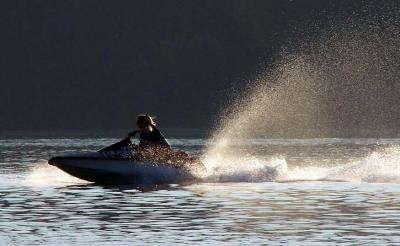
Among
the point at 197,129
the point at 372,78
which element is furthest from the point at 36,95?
the point at 372,78

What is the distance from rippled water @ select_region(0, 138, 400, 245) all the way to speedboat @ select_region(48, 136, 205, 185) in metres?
0.55

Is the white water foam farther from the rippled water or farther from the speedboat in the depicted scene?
the speedboat

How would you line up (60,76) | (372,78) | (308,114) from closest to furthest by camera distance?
(308,114), (372,78), (60,76)

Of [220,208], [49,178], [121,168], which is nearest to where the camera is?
[220,208]

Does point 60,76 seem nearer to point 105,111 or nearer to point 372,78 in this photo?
point 105,111

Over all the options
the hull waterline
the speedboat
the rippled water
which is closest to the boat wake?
the rippled water

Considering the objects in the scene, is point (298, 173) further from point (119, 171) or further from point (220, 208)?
point (220, 208)

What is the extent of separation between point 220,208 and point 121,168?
9815 mm

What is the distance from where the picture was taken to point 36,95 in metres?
188

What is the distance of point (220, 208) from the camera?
135 ft

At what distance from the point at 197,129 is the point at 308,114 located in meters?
12.4

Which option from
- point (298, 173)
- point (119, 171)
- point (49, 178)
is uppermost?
point (119, 171)

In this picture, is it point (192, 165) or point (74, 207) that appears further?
point (192, 165)

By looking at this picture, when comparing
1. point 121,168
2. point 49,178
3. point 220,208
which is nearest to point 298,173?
point 121,168
